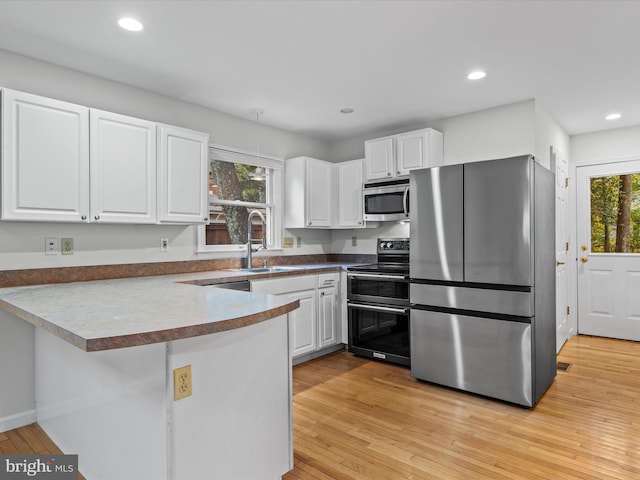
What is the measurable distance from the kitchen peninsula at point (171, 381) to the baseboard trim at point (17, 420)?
0.69 meters

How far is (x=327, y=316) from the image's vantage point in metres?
3.94

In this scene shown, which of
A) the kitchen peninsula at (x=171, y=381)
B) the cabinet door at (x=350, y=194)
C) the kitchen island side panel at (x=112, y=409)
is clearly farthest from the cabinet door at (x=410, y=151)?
the kitchen island side panel at (x=112, y=409)

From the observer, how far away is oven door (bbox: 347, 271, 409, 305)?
353 cm

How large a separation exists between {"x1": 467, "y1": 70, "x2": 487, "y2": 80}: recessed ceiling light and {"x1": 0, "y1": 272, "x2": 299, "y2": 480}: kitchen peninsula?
7.49 ft

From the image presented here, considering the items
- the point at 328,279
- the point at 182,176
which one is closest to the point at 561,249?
the point at 328,279

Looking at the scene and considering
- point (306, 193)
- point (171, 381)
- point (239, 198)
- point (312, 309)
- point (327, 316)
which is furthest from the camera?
point (306, 193)

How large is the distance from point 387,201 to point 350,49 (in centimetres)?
179

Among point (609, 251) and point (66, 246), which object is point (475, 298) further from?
point (66, 246)

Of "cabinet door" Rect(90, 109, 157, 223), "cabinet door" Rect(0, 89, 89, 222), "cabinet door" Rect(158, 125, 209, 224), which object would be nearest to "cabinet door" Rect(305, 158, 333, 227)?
"cabinet door" Rect(158, 125, 209, 224)

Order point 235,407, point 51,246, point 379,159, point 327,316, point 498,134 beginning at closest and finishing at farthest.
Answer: point 235,407 < point 51,246 < point 498,134 < point 327,316 < point 379,159

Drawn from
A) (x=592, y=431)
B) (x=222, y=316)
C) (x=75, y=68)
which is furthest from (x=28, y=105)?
(x=592, y=431)

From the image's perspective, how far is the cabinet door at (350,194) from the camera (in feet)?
14.5

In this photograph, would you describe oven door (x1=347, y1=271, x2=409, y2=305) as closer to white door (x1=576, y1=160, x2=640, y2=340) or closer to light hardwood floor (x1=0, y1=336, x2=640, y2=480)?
light hardwood floor (x1=0, y1=336, x2=640, y2=480)

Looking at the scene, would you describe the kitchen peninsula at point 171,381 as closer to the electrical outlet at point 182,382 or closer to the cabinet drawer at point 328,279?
the electrical outlet at point 182,382
